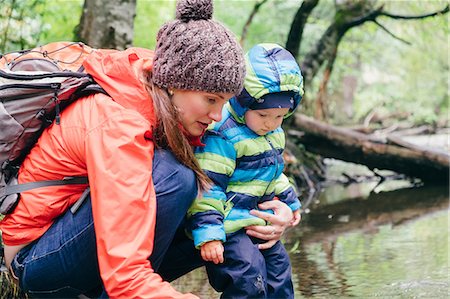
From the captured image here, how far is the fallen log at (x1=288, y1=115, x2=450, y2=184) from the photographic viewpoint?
7914 mm

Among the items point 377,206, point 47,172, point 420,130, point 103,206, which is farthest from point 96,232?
point 420,130

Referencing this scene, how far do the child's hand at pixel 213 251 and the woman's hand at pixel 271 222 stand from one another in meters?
0.24

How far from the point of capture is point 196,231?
2.62 m

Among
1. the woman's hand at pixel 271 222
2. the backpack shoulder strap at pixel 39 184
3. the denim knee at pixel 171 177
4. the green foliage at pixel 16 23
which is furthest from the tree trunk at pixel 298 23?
the backpack shoulder strap at pixel 39 184

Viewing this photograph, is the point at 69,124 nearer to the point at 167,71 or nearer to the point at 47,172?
the point at 47,172

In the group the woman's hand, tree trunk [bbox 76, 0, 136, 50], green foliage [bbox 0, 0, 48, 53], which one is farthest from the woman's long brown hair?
tree trunk [bbox 76, 0, 136, 50]

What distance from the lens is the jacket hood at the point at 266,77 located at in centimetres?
274

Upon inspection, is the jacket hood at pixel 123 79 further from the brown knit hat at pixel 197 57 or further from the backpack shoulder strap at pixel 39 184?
the backpack shoulder strap at pixel 39 184

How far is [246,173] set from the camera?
2783mm

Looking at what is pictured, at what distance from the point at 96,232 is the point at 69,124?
15.3 inches

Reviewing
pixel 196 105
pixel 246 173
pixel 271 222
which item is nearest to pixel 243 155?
pixel 246 173

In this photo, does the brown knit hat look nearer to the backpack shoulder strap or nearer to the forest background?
the backpack shoulder strap

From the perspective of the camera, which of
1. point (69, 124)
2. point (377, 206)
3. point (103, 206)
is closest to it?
point (103, 206)

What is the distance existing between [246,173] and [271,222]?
244 mm
